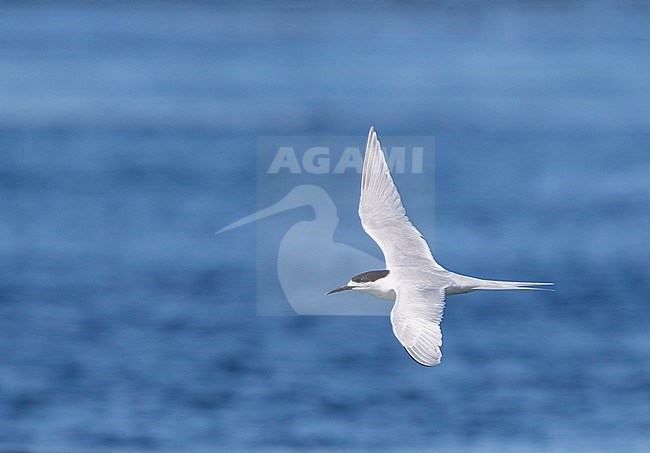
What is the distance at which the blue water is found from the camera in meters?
12.2

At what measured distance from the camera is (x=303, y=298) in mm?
16062

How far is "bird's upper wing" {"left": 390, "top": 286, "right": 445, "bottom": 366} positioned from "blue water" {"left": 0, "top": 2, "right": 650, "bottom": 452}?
4.63m

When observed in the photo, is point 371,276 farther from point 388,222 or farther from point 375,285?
point 388,222

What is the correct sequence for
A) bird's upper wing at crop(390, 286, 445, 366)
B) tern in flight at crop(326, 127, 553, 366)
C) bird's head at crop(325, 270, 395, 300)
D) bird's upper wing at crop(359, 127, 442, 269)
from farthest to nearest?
bird's upper wing at crop(359, 127, 442, 269) → bird's head at crop(325, 270, 395, 300) → tern in flight at crop(326, 127, 553, 366) → bird's upper wing at crop(390, 286, 445, 366)

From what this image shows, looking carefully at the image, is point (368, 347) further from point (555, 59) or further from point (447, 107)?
point (555, 59)

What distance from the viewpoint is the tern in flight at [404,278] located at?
6152 mm

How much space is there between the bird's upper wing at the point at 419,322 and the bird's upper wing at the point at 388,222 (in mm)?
632

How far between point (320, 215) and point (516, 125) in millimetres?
9374

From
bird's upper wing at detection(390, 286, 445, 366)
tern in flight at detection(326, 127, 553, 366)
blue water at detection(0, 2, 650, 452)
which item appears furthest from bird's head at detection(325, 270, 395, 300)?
blue water at detection(0, 2, 650, 452)

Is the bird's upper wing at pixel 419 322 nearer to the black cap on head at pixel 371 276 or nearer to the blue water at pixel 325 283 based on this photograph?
the black cap on head at pixel 371 276

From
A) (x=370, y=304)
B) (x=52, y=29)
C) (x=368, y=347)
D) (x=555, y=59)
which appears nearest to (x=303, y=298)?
(x=370, y=304)

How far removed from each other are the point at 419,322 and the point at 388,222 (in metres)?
1.45

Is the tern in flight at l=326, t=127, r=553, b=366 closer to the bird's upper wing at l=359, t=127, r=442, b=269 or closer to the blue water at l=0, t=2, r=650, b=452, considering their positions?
the bird's upper wing at l=359, t=127, r=442, b=269

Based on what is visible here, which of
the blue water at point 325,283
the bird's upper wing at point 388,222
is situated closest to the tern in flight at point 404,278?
the bird's upper wing at point 388,222
